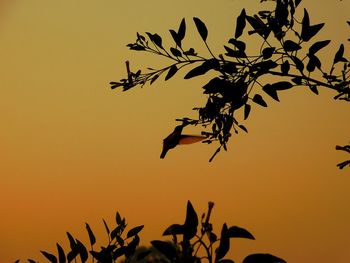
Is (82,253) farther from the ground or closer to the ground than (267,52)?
closer to the ground

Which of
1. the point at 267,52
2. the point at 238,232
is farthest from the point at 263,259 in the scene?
the point at 267,52

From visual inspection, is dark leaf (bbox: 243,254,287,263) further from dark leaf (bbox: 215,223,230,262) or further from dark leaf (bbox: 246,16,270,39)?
dark leaf (bbox: 246,16,270,39)

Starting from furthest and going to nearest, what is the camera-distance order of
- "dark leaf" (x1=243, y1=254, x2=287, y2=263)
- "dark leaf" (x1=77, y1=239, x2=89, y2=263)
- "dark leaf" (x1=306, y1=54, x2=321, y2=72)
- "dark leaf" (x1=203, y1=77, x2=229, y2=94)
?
"dark leaf" (x1=77, y1=239, x2=89, y2=263), "dark leaf" (x1=306, y1=54, x2=321, y2=72), "dark leaf" (x1=203, y1=77, x2=229, y2=94), "dark leaf" (x1=243, y1=254, x2=287, y2=263)

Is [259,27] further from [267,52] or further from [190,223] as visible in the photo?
[190,223]

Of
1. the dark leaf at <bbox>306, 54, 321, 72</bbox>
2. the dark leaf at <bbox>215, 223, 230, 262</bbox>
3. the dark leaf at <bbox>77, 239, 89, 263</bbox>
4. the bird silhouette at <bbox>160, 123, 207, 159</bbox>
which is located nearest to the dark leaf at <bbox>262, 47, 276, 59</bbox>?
the dark leaf at <bbox>306, 54, 321, 72</bbox>

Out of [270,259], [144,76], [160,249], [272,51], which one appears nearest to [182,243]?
[160,249]

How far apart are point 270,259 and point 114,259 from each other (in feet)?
2.33

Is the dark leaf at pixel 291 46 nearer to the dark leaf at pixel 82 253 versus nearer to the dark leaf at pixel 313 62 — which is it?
the dark leaf at pixel 313 62

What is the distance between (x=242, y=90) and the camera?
105 cm

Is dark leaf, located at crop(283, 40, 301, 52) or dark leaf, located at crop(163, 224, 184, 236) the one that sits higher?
dark leaf, located at crop(283, 40, 301, 52)

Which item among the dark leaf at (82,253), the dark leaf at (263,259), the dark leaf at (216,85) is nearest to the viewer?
the dark leaf at (263,259)

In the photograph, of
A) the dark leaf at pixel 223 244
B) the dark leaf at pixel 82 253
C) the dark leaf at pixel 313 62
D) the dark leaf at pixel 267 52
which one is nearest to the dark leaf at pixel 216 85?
the dark leaf at pixel 267 52

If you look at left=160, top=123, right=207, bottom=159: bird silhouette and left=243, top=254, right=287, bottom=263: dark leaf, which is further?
left=160, top=123, right=207, bottom=159: bird silhouette

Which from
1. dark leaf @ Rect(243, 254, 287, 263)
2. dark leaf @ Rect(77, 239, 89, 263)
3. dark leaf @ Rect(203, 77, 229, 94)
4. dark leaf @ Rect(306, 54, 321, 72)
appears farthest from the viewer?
dark leaf @ Rect(77, 239, 89, 263)
